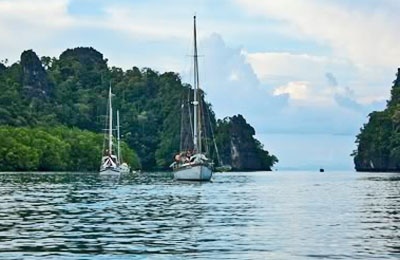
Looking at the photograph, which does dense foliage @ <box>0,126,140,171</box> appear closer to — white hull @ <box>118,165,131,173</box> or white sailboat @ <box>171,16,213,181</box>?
white hull @ <box>118,165,131,173</box>

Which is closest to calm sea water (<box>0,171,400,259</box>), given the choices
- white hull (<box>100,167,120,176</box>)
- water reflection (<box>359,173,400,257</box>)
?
water reflection (<box>359,173,400,257</box>)

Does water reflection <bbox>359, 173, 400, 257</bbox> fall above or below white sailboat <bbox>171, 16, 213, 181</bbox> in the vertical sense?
below

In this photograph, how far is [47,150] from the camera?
171500 mm

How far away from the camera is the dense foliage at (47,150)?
6373 inches

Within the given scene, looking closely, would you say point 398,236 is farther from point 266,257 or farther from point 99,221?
point 99,221

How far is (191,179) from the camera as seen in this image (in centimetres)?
10462

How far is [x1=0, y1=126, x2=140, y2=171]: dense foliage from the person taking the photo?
16188 cm

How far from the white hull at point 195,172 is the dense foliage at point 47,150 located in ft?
205

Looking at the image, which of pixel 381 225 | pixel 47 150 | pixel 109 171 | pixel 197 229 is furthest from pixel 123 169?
pixel 197 229

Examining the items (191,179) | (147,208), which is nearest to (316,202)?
(147,208)

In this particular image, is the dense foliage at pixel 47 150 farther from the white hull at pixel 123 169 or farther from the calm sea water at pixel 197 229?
the calm sea water at pixel 197 229

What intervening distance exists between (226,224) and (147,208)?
13.0 m

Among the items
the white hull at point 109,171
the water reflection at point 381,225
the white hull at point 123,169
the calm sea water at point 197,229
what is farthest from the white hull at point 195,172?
the white hull at point 123,169

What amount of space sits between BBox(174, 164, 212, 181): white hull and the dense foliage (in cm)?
6260
